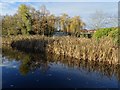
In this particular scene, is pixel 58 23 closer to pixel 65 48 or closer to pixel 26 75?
pixel 65 48

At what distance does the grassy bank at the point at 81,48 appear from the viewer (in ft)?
41.1

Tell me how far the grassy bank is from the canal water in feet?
1.67

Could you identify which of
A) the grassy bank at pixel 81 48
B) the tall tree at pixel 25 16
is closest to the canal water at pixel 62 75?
the grassy bank at pixel 81 48

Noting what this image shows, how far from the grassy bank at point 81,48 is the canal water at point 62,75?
20.0 inches

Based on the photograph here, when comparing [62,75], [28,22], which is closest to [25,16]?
[28,22]

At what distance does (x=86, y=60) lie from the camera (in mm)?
13391

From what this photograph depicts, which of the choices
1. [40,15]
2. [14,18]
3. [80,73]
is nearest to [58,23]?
[40,15]

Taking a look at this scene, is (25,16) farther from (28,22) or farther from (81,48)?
(81,48)

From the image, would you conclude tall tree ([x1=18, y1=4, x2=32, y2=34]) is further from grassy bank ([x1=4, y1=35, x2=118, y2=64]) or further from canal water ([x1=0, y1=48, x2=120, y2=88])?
canal water ([x1=0, y1=48, x2=120, y2=88])

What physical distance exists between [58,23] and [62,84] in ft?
109

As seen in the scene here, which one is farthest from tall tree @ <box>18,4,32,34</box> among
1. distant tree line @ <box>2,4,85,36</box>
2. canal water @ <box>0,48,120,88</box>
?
canal water @ <box>0,48,120,88</box>

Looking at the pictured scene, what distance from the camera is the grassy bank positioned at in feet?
41.1

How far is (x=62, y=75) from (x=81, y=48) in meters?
3.95

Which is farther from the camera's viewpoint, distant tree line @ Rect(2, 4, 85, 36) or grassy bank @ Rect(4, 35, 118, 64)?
distant tree line @ Rect(2, 4, 85, 36)
